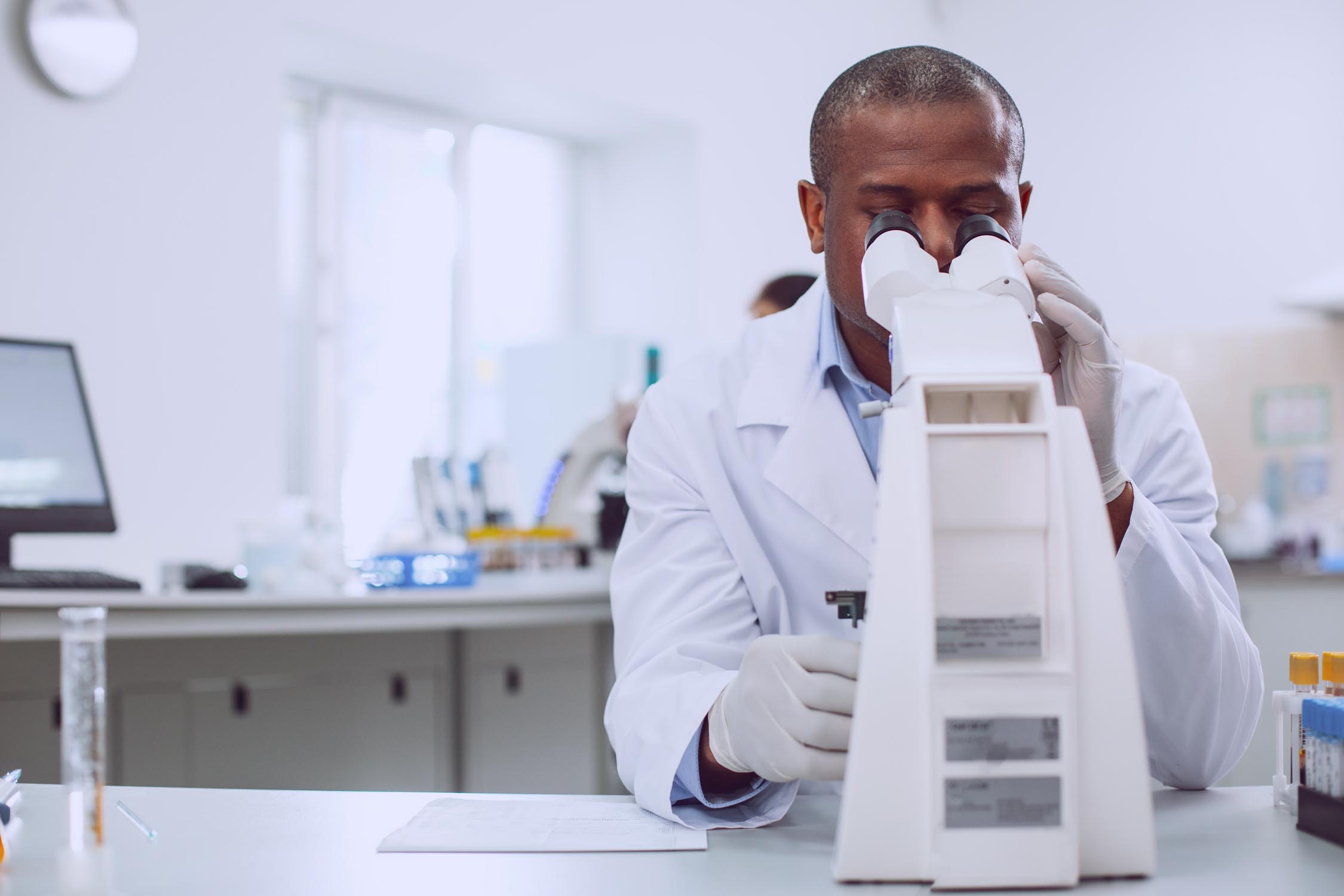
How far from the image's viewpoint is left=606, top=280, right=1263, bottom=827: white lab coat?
1.03 metres

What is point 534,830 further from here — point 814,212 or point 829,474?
point 814,212

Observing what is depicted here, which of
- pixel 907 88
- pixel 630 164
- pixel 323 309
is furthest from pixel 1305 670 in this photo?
pixel 630 164

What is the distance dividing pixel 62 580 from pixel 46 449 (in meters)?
0.32

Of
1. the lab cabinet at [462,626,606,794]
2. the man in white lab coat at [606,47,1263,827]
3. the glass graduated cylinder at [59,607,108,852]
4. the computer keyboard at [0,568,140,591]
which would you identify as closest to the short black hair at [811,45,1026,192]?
the man in white lab coat at [606,47,1263,827]

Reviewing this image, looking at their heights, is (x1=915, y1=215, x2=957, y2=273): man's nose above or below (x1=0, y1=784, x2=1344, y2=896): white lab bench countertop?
above

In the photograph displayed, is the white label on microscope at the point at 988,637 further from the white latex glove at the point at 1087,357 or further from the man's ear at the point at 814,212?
the man's ear at the point at 814,212

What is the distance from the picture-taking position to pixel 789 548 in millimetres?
1279

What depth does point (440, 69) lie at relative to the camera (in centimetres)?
446

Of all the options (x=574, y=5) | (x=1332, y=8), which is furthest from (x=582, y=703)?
(x=1332, y=8)

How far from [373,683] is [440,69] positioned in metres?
2.63

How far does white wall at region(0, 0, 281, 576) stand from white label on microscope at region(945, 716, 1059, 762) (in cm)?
322

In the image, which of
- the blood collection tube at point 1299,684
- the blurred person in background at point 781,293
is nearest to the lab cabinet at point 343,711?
the blurred person in background at point 781,293

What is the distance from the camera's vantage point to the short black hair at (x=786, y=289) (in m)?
2.84

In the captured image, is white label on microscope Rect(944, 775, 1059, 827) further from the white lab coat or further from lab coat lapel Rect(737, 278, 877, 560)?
lab coat lapel Rect(737, 278, 877, 560)
